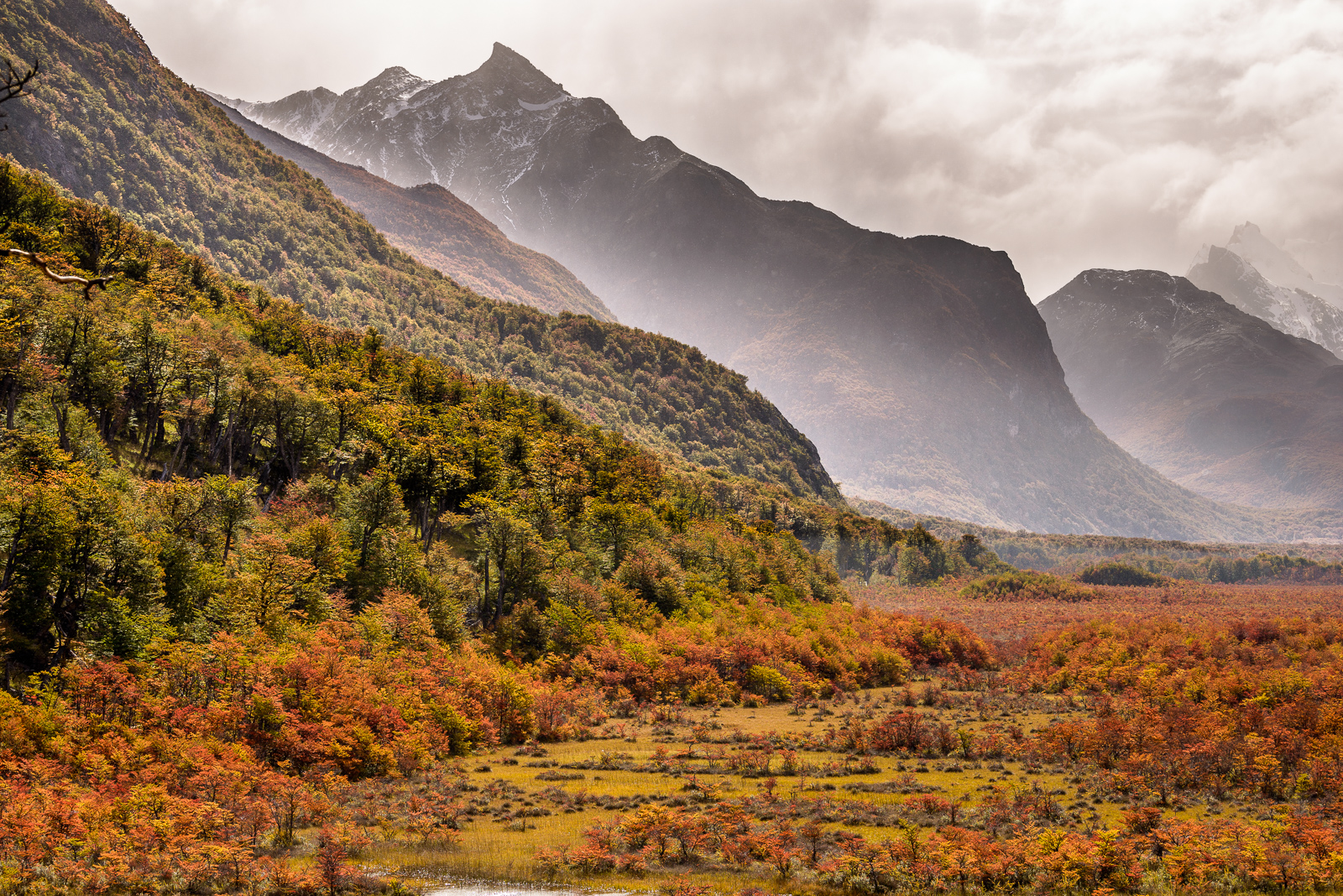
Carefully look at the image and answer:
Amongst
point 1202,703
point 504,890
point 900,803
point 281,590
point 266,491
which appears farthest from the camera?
point 266,491

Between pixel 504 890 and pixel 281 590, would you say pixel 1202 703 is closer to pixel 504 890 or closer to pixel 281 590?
pixel 504 890

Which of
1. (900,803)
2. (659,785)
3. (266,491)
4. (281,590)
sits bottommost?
(659,785)

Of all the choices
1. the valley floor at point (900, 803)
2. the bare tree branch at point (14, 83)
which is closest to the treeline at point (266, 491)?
the valley floor at point (900, 803)

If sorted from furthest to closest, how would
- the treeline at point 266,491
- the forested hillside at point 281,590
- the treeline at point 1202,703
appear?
the treeline at point 1202,703 → the treeline at point 266,491 → the forested hillside at point 281,590

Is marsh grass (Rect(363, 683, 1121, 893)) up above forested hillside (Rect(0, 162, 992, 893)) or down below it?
below

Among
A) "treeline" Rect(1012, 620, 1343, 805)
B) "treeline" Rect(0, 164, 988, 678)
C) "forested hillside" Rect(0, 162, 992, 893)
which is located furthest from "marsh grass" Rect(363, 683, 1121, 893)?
"treeline" Rect(0, 164, 988, 678)

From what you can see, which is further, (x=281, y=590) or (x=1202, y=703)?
(x=1202, y=703)

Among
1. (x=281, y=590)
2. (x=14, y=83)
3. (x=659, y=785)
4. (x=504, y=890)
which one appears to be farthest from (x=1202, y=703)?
(x=14, y=83)

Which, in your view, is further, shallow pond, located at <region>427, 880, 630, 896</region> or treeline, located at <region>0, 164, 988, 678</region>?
treeline, located at <region>0, 164, 988, 678</region>

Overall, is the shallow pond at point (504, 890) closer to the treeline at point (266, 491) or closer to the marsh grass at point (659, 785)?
the marsh grass at point (659, 785)

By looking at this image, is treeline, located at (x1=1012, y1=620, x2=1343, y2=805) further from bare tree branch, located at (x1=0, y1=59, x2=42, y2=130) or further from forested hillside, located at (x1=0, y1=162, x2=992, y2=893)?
bare tree branch, located at (x1=0, y1=59, x2=42, y2=130)

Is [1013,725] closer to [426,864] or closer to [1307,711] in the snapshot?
[1307,711]

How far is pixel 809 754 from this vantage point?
57781 mm

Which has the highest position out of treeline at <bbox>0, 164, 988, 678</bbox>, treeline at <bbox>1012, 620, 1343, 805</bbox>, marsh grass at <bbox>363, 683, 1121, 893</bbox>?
treeline at <bbox>0, 164, 988, 678</bbox>
